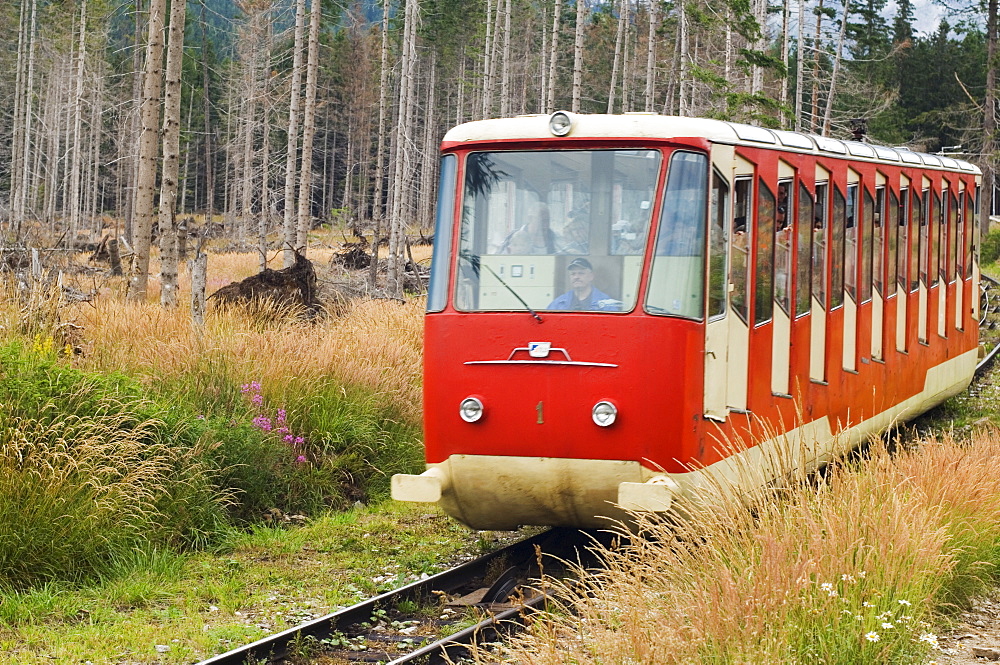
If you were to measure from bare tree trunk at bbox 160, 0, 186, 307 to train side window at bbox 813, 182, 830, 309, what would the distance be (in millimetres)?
7496

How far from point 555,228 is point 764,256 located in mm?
1621

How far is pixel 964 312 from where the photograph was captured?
1561cm

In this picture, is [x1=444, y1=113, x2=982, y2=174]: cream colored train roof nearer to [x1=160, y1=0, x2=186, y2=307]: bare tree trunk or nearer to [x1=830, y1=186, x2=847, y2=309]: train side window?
[x1=830, y1=186, x2=847, y2=309]: train side window

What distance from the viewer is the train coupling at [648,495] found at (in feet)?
24.5

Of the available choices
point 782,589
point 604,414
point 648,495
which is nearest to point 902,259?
point 604,414

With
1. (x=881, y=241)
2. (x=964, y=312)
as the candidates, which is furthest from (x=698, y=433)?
(x=964, y=312)

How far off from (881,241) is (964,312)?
445cm

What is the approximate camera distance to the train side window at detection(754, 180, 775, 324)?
346 inches

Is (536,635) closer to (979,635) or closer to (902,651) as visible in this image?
(902,651)

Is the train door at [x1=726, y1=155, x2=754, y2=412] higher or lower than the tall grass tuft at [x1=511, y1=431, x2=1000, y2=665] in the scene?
higher

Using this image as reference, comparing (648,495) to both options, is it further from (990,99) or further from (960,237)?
(990,99)

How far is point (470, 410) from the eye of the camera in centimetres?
801

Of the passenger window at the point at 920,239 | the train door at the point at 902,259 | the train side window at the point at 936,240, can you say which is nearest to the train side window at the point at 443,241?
the train door at the point at 902,259

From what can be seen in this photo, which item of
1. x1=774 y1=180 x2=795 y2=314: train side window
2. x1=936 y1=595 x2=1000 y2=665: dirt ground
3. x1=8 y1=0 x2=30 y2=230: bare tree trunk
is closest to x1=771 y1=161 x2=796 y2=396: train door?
x1=774 y1=180 x2=795 y2=314: train side window
